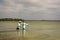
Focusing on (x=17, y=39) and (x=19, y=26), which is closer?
(x=17, y=39)

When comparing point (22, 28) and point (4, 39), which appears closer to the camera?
point (4, 39)

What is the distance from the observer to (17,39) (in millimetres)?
11141

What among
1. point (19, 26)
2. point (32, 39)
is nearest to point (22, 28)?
point (19, 26)

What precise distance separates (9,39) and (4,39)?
0.32 m

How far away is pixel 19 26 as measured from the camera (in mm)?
18328

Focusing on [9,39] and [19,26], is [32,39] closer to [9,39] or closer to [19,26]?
[9,39]

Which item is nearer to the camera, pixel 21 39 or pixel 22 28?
pixel 21 39

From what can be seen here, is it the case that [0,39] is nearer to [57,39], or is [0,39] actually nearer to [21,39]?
[21,39]

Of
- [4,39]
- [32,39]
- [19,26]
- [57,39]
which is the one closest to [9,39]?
[4,39]

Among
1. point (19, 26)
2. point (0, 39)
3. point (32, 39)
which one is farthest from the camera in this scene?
point (19, 26)

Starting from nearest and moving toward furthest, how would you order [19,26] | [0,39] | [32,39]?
[0,39], [32,39], [19,26]

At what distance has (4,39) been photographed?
36.1 feet

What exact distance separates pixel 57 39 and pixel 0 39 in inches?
146

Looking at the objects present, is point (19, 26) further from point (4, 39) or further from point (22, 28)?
point (4, 39)
